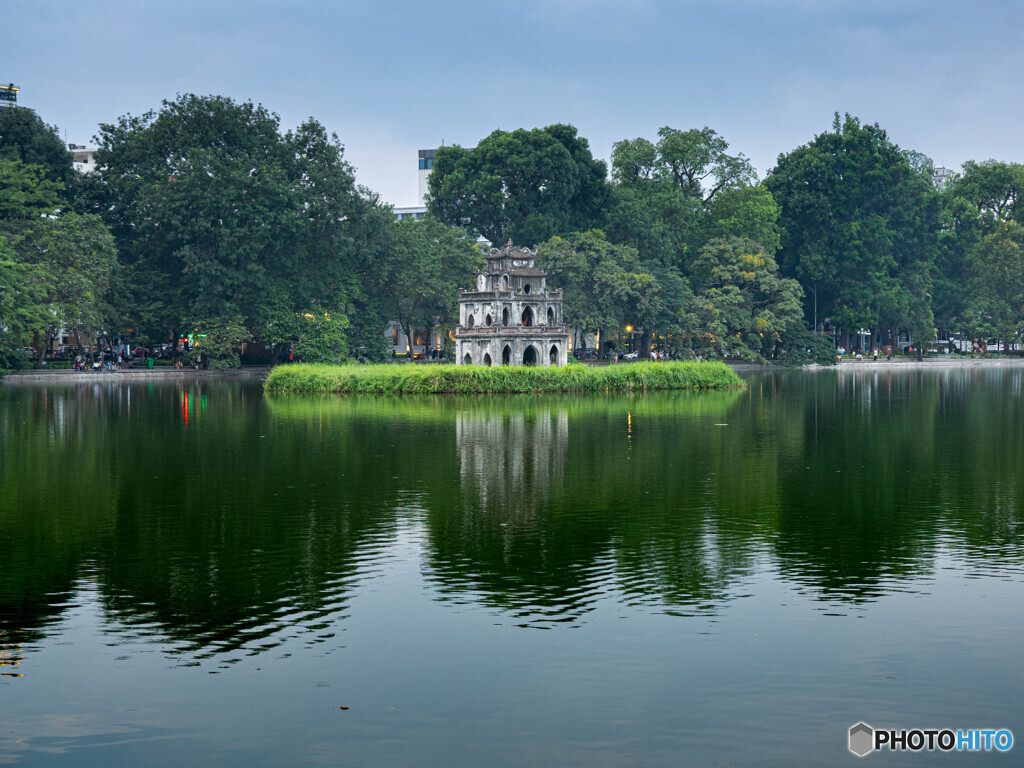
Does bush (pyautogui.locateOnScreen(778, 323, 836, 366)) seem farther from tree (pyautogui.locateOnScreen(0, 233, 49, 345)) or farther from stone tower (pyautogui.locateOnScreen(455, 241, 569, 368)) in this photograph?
tree (pyautogui.locateOnScreen(0, 233, 49, 345))

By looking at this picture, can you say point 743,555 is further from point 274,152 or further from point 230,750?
point 274,152

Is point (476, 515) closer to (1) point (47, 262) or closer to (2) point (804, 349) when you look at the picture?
(1) point (47, 262)

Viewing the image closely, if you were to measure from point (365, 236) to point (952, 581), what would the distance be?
91.0m

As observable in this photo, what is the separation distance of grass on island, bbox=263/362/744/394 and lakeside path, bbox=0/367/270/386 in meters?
22.0

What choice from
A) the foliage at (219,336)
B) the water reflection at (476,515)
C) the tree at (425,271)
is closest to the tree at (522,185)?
the tree at (425,271)

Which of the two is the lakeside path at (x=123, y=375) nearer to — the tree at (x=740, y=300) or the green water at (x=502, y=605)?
the tree at (x=740, y=300)

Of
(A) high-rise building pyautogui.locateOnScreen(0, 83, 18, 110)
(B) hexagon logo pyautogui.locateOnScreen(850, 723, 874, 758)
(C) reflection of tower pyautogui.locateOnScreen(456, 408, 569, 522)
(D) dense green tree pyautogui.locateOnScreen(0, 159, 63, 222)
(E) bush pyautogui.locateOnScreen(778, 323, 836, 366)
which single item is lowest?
(B) hexagon logo pyautogui.locateOnScreen(850, 723, 874, 758)

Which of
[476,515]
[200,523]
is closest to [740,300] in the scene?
[476,515]

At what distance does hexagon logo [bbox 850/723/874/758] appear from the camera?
463 inches

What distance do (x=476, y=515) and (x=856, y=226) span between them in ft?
369

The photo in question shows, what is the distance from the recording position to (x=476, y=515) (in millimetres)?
25109

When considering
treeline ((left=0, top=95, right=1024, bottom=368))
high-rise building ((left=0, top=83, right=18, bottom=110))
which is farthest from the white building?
treeline ((left=0, top=95, right=1024, bottom=368))

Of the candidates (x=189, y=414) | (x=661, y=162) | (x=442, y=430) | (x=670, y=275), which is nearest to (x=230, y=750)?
(x=442, y=430)

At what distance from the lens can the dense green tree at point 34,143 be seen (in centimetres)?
9888
